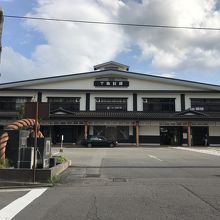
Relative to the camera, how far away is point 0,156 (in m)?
13.0

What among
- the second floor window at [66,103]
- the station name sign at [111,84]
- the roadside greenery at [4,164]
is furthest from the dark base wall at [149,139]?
the roadside greenery at [4,164]

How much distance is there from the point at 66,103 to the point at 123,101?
7566 mm

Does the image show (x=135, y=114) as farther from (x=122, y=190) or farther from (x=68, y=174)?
(x=122, y=190)

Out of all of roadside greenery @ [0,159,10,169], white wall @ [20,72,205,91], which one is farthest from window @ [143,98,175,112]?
roadside greenery @ [0,159,10,169]

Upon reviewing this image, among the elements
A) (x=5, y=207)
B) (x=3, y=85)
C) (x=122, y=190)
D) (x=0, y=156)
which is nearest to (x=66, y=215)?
(x=5, y=207)

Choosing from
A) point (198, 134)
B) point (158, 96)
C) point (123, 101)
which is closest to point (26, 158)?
point (123, 101)

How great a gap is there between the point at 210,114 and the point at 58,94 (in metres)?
20.1

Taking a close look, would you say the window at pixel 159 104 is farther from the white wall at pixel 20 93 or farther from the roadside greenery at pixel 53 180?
the roadside greenery at pixel 53 180

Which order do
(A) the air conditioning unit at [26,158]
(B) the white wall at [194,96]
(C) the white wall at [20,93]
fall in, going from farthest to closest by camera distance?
(B) the white wall at [194,96] → (C) the white wall at [20,93] → (A) the air conditioning unit at [26,158]

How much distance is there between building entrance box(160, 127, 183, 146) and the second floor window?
11.6m

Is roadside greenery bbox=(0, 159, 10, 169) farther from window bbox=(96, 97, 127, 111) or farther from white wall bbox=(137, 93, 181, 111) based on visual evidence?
white wall bbox=(137, 93, 181, 111)

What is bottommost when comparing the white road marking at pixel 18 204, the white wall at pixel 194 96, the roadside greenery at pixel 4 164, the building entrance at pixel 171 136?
the white road marking at pixel 18 204

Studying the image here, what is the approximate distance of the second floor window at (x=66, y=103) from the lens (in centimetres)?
4528

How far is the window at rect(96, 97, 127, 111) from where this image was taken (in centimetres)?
4534
